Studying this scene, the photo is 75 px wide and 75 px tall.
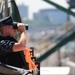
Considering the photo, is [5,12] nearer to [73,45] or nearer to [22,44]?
[22,44]

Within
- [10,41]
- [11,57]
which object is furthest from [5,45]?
[11,57]

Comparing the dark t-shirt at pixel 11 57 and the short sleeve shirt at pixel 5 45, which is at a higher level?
the short sleeve shirt at pixel 5 45

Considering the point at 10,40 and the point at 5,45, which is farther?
the point at 10,40

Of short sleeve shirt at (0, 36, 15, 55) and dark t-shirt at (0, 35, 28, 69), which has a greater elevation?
short sleeve shirt at (0, 36, 15, 55)

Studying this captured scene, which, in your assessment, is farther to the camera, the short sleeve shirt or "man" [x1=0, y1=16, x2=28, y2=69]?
"man" [x1=0, y1=16, x2=28, y2=69]

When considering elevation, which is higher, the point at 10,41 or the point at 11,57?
the point at 10,41

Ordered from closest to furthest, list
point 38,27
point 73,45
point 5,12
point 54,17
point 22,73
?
1. point 22,73
2. point 5,12
3. point 73,45
4. point 54,17
5. point 38,27

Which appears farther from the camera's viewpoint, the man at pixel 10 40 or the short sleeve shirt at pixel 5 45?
the man at pixel 10 40

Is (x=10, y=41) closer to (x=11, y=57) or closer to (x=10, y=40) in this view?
(x=10, y=40)

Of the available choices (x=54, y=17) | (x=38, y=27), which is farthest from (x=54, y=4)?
(x=38, y=27)

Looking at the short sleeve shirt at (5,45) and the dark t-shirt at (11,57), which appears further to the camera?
the dark t-shirt at (11,57)

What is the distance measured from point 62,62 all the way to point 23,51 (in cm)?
1476

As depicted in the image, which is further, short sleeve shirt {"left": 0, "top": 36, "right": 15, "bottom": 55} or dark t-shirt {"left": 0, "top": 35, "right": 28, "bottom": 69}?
dark t-shirt {"left": 0, "top": 35, "right": 28, "bottom": 69}

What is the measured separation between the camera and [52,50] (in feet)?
56.6
